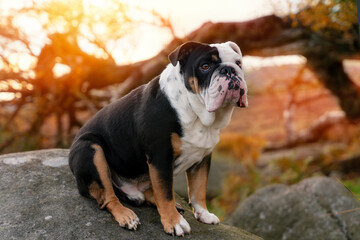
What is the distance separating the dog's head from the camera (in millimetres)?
3154

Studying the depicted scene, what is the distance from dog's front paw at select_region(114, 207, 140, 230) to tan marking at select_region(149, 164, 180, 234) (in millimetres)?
232

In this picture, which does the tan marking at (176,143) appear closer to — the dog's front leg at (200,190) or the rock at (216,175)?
the dog's front leg at (200,190)

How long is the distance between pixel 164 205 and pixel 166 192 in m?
0.11

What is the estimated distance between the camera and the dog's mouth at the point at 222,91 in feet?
10.3

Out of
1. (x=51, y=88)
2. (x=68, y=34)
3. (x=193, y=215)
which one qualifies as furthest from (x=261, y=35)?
(x=193, y=215)

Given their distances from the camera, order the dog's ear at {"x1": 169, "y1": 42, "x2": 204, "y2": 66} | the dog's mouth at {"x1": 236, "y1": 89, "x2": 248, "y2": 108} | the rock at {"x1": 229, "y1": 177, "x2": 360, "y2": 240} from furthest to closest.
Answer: the rock at {"x1": 229, "y1": 177, "x2": 360, "y2": 240}
the dog's ear at {"x1": 169, "y1": 42, "x2": 204, "y2": 66}
the dog's mouth at {"x1": 236, "y1": 89, "x2": 248, "y2": 108}

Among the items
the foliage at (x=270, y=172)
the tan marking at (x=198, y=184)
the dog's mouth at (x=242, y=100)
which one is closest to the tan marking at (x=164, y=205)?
the tan marking at (x=198, y=184)

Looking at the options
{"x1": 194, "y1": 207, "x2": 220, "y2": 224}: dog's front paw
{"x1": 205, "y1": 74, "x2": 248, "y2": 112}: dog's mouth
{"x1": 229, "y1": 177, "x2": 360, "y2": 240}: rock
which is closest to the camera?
{"x1": 205, "y1": 74, "x2": 248, "y2": 112}: dog's mouth

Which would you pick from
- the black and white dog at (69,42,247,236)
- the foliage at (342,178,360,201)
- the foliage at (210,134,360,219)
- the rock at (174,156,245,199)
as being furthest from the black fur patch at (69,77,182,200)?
the foliage at (342,178,360,201)

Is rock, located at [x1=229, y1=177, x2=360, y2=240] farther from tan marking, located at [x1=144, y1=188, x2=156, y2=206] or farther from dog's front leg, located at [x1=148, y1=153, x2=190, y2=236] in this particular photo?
dog's front leg, located at [x1=148, y1=153, x2=190, y2=236]

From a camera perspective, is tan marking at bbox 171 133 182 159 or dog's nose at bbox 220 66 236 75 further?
tan marking at bbox 171 133 182 159

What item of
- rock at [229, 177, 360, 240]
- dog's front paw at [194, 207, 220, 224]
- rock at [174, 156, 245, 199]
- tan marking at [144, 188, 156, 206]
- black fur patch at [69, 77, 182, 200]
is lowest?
rock at [174, 156, 245, 199]

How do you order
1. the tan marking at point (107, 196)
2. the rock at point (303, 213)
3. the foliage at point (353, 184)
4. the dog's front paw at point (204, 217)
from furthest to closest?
the foliage at point (353, 184)
the rock at point (303, 213)
the dog's front paw at point (204, 217)
the tan marking at point (107, 196)

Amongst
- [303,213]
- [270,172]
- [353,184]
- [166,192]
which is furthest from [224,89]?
[270,172]
